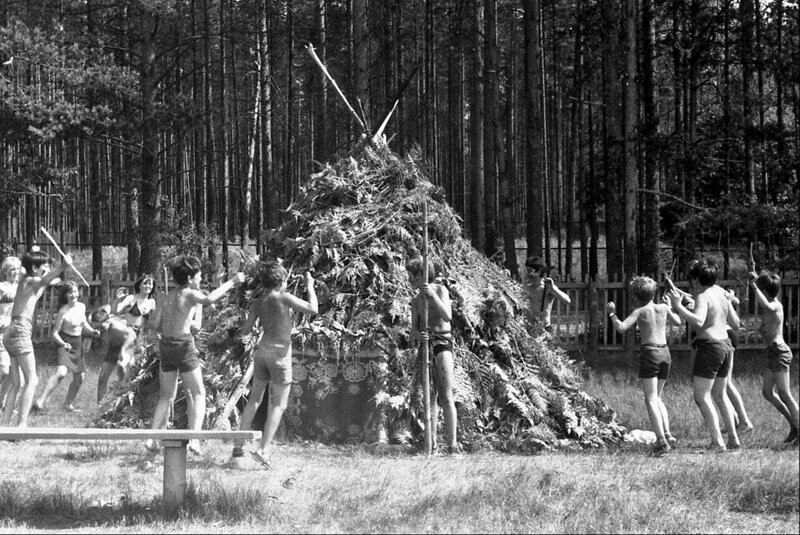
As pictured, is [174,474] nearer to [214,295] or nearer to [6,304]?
[214,295]

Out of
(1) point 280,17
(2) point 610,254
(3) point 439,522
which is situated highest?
(1) point 280,17

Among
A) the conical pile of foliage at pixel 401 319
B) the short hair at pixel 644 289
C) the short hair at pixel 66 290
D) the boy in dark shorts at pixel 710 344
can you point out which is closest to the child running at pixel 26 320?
the conical pile of foliage at pixel 401 319

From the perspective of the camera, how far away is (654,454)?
314 inches

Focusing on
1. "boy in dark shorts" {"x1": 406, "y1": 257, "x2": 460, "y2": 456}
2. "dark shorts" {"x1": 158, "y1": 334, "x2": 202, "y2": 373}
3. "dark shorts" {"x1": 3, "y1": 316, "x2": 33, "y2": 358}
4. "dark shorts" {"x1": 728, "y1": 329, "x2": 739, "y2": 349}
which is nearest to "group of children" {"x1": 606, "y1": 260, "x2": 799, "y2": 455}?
"dark shorts" {"x1": 728, "y1": 329, "x2": 739, "y2": 349}

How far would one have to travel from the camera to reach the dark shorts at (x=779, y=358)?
7988mm

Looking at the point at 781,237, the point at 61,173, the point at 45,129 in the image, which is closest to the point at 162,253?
the point at 61,173

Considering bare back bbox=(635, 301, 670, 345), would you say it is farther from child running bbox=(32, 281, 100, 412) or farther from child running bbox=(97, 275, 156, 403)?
child running bbox=(32, 281, 100, 412)

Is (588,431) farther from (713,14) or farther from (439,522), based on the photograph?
(713,14)

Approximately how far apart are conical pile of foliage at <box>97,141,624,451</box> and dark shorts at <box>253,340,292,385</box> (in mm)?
1732

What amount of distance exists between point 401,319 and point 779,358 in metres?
3.63

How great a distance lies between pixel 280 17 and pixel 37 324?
13.4 metres

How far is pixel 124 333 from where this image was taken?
1038 cm

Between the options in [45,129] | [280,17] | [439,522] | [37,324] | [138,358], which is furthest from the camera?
[280,17]

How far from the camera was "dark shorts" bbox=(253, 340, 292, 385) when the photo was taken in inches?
289
